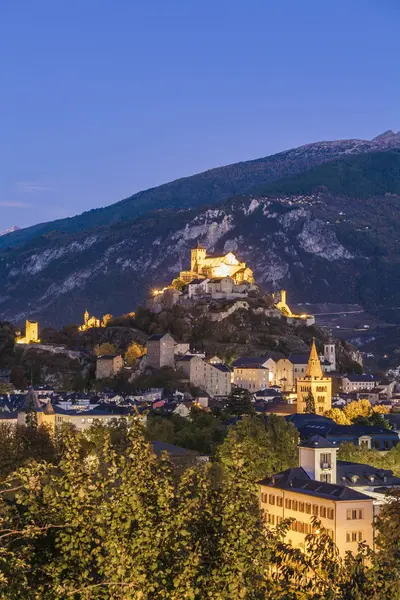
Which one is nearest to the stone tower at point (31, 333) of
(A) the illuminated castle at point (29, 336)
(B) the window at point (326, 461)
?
(A) the illuminated castle at point (29, 336)

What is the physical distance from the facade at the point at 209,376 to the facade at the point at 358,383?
17950 millimetres

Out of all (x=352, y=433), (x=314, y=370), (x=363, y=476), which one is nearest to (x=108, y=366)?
(x=314, y=370)

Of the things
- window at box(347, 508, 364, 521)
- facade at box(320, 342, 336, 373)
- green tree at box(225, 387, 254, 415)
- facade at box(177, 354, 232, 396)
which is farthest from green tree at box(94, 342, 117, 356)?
window at box(347, 508, 364, 521)

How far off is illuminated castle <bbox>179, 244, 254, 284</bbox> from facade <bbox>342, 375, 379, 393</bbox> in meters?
22.9

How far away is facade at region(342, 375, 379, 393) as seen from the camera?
130 metres

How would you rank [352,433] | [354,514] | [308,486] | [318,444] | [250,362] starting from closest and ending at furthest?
1. [354,514]
2. [308,486]
3. [318,444]
4. [352,433]
5. [250,362]

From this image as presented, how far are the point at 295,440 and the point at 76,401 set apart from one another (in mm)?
30211

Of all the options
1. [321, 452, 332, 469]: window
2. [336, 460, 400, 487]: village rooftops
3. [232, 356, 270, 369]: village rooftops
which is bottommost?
[336, 460, 400, 487]: village rooftops

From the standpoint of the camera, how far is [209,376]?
11688cm

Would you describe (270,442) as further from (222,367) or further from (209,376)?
(222,367)

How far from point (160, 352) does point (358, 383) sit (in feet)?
85.6

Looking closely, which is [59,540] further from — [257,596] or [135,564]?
[257,596]

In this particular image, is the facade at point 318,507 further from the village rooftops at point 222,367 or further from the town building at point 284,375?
the town building at point 284,375

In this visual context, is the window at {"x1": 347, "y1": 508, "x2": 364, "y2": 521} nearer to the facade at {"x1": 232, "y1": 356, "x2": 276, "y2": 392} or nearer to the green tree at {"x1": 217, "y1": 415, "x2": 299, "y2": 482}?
the green tree at {"x1": 217, "y1": 415, "x2": 299, "y2": 482}
